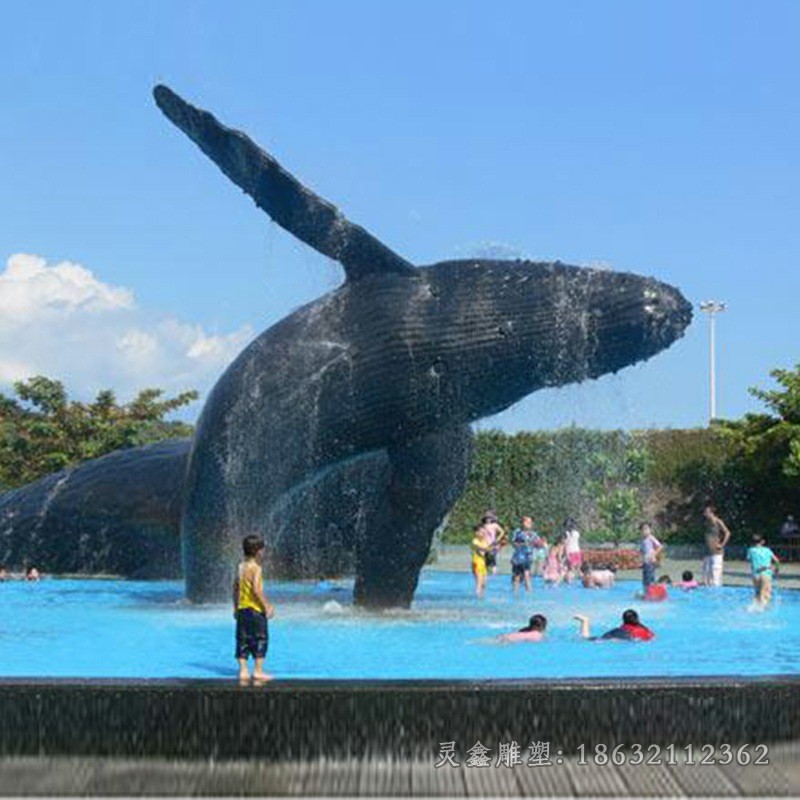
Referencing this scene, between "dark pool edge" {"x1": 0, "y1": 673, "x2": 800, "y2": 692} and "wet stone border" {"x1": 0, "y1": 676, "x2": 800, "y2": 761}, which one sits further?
"dark pool edge" {"x1": 0, "y1": 673, "x2": 800, "y2": 692}

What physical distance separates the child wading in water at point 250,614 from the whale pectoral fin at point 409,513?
5.64 metres

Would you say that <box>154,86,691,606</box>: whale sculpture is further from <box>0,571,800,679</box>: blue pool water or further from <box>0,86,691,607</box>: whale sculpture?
<box>0,571,800,679</box>: blue pool water

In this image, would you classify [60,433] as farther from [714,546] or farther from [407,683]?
[407,683]

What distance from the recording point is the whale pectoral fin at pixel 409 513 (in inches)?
598

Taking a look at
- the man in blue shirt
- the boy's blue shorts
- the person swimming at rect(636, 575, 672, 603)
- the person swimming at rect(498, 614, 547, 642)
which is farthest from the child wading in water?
the person swimming at rect(636, 575, 672, 603)

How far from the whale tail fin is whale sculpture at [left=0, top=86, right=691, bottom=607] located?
2 centimetres

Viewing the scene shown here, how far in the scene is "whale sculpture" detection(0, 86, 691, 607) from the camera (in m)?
14.1

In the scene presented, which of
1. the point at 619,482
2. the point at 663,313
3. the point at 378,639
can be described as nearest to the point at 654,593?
the point at 663,313

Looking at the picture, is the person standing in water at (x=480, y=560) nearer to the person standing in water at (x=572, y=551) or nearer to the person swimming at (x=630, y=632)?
the person standing in water at (x=572, y=551)

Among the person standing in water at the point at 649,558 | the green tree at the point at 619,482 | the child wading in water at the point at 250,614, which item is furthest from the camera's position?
the green tree at the point at 619,482

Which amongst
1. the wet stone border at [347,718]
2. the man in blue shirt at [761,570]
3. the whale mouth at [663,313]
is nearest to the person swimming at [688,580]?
the man in blue shirt at [761,570]

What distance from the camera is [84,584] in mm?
22562

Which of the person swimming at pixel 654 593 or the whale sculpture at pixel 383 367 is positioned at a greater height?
the whale sculpture at pixel 383 367

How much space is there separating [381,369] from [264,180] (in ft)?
7.90
